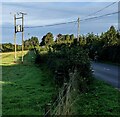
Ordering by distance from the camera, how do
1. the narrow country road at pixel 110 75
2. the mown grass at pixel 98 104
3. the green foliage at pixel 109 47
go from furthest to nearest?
the green foliage at pixel 109 47 → the narrow country road at pixel 110 75 → the mown grass at pixel 98 104

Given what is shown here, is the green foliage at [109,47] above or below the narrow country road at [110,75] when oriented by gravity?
above

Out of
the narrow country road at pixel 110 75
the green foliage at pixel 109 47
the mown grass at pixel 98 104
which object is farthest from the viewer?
the green foliage at pixel 109 47

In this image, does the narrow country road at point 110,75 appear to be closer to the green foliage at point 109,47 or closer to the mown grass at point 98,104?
the mown grass at point 98,104

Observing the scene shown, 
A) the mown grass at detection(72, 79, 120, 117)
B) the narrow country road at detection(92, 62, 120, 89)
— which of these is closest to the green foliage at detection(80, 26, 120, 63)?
the narrow country road at detection(92, 62, 120, 89)

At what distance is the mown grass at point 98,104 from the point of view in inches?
439

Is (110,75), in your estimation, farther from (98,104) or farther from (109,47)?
(109,47)

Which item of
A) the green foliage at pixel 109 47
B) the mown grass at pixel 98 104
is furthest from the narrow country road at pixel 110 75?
the green foliage at pixel 109 47

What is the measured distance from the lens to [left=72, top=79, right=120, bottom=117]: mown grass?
11148mm

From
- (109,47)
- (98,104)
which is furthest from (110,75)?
(109,47)

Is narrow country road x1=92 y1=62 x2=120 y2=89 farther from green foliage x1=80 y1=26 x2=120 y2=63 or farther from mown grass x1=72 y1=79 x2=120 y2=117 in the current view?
green foliage x1=80 y1=26 x2=120 y2=63

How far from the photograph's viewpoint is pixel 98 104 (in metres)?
12.7

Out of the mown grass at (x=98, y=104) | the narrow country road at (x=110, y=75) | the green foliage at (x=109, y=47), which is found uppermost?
the green foliage at (x=109, y=47)

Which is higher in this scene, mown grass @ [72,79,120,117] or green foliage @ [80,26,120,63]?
green foliage @ [80,26,120,63]

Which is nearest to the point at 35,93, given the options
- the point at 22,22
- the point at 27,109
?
the point at 27,109
